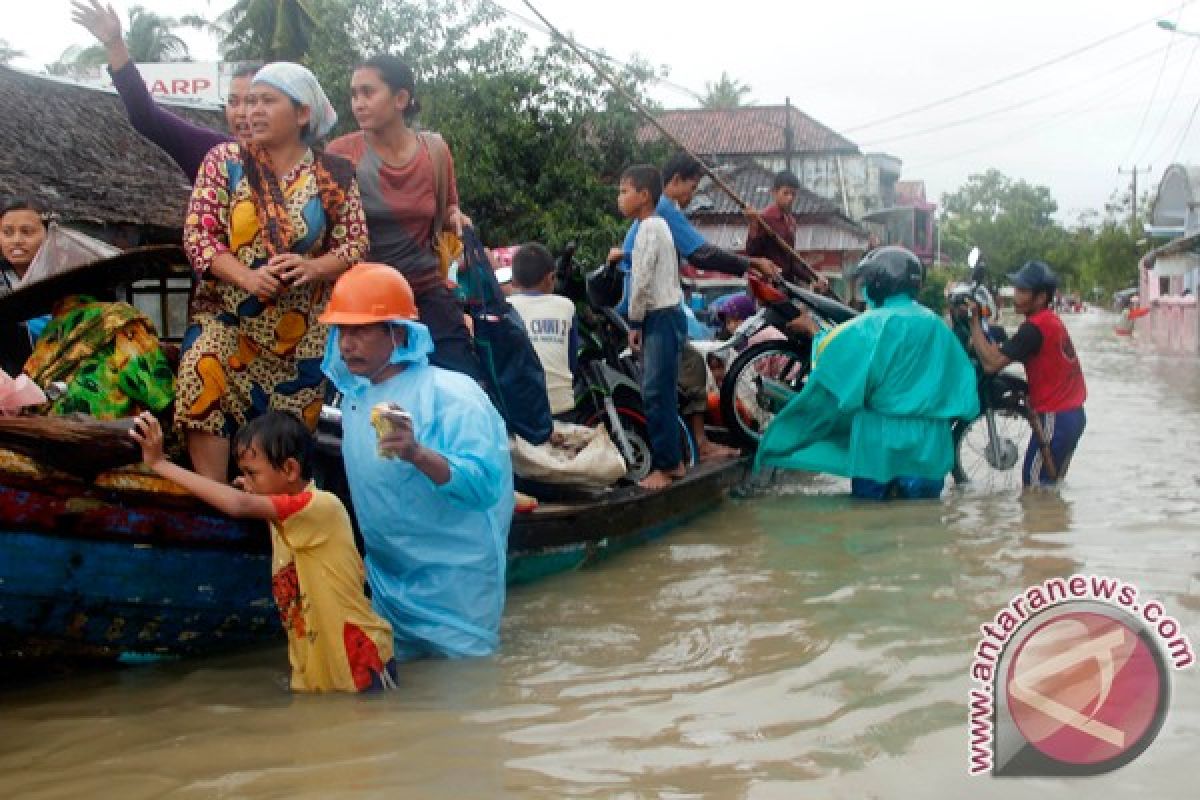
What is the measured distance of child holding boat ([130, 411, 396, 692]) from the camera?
4.09m

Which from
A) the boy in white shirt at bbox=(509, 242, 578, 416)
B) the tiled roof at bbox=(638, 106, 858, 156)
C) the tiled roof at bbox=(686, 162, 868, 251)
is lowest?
the boy in white shirt at bbox=(509, 242, 578, 416)

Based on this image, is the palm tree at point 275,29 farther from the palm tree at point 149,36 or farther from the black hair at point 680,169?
the black hair at point 680,169

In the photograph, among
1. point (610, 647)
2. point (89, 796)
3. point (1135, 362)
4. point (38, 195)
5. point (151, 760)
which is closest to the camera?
point (89, 796)

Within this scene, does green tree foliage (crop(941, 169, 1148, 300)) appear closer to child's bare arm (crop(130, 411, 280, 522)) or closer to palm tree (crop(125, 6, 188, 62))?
palm tree (crop(125, 6, 188, 62))

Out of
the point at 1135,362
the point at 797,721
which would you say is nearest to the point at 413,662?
the point at 797,721

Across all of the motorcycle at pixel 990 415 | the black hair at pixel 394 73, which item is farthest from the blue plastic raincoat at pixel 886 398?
the black hair at pixel 394 73

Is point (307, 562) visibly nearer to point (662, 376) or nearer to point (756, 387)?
point (662, 376)

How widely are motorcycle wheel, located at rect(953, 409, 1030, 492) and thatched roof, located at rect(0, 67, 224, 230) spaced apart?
879 cm

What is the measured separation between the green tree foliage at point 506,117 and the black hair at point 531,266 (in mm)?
13913

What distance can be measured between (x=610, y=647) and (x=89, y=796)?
2.01 meters

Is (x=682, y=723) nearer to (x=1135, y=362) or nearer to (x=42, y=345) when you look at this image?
(x=42, y=345)

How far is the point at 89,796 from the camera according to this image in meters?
3.50

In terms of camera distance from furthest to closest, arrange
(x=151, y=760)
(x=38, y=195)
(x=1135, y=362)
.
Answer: (x=1135, y=362), (x=38, y=195), (x=151, y=760)

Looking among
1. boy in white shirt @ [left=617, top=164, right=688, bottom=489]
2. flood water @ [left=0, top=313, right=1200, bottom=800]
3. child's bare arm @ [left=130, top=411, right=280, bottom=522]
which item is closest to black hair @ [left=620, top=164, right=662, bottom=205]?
boy in white shirt @ [left=617, top=164, right=688, bottom=489]
